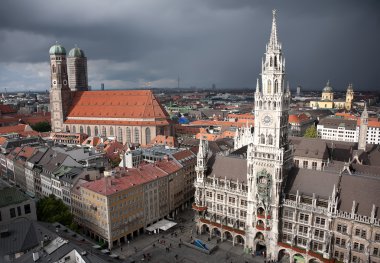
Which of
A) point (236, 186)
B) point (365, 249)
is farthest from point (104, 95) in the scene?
point (365, 249)

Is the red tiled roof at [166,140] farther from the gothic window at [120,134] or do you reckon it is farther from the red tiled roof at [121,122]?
the gothic window at [120,134]

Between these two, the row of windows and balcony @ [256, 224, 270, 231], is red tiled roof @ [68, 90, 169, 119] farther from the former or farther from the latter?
balcony @ [256, 224, 270, 231]

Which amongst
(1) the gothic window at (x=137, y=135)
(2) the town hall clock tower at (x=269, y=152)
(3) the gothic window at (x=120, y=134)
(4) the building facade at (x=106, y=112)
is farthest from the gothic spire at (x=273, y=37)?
(3) the gothic window at (x=120, y=134)

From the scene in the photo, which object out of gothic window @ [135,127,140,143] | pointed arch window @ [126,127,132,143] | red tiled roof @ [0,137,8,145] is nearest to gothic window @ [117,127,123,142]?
pointed arch window @ [126,127,132,143]

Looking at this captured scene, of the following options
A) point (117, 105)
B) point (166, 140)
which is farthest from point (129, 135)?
point (166, 140)

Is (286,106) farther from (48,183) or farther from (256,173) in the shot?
(48,183)

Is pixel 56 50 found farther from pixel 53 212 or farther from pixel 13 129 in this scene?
pixel 53 212
